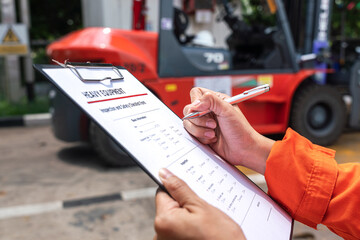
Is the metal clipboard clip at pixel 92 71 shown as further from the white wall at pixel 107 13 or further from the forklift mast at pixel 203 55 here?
the white wall at pixel 107 13

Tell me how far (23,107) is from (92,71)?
6.94m

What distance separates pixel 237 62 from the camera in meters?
4.27

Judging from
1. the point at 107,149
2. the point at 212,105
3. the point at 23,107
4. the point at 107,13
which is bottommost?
the point at 23,107

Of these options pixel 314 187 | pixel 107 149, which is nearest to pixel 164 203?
pixel 314 187

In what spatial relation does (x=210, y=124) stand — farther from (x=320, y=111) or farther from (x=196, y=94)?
(x=320, y=111)

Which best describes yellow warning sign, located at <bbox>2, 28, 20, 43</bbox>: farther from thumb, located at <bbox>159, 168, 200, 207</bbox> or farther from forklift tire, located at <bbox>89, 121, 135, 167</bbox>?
thumb, located at <bbox>159, 168, 200, 207</bbox>

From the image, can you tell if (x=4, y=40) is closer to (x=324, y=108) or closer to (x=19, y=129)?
(x=19, y=129)

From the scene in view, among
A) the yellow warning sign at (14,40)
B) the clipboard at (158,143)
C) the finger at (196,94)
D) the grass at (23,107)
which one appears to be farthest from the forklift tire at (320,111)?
the yellow warning sign at (14,40)

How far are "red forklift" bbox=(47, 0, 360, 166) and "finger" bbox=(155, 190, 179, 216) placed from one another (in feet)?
7.12

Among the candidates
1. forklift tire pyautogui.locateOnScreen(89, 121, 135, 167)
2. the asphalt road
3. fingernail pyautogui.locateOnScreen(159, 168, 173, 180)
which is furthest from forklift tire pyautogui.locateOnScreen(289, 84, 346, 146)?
fingernail pyautogui.locateOnScreen(159, 168, 173, 180)

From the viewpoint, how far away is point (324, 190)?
770mm

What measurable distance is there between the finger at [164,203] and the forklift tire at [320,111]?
350cm

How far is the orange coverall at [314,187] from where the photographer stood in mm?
765

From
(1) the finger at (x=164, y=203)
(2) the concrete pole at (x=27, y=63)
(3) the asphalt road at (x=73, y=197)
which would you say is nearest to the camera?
(1) the finger at (x=164, y=203)
